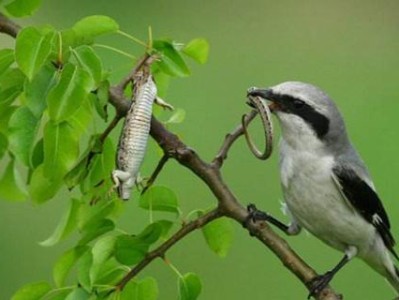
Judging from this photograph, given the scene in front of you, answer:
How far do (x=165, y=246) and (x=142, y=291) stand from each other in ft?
0.28

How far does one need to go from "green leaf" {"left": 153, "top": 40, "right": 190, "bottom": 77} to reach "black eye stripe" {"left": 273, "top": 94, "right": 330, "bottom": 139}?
0.39 m

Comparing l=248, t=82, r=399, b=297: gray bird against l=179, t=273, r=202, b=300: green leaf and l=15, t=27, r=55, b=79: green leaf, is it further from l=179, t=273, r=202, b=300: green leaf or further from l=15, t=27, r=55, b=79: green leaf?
l=15, t=27, r=55, b=79: green leaf

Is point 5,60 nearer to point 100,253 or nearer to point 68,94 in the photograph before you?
point 68,94

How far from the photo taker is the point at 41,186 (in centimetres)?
247

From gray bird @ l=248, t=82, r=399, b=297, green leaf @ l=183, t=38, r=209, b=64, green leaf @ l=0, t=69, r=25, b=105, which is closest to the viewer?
green leaf @ l=0, t=69, r=25, b=105

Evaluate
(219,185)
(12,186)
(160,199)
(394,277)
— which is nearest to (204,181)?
(219,185)

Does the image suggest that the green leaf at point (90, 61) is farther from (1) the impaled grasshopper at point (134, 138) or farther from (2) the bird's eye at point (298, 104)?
(2) the bird's eye at point (298, 104)

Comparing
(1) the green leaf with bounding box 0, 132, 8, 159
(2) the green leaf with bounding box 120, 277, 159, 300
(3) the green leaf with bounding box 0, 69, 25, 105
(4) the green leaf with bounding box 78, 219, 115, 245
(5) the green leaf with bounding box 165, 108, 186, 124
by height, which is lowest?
(2) the green leaf with bounding box 120, 277, 159, 300

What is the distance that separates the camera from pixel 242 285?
5.25m

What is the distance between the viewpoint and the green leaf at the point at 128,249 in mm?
2395

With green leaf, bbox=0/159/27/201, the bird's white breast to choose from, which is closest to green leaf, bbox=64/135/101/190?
green leaf, bbox=0/159/27/201

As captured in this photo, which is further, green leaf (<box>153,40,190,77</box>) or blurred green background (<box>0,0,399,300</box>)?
blurred green background (<box>0,0,399,300</box>)

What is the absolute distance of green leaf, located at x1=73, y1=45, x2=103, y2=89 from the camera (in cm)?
228

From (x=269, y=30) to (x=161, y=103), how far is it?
515 centimetres
